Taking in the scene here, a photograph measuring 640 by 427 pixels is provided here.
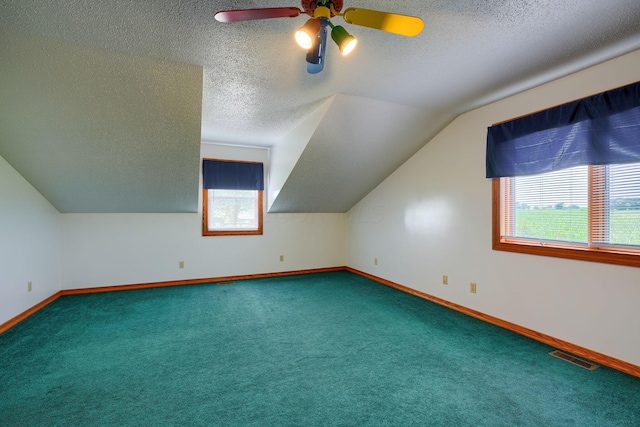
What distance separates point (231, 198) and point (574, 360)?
471cm

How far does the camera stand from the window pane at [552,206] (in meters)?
2.54

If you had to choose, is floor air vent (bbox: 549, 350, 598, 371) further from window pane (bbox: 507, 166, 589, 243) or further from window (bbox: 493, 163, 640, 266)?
window pane (bbox: 507, 166, 589, 243)

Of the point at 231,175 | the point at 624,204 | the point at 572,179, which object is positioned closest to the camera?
the point at 624,204

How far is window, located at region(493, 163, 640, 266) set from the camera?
224cm

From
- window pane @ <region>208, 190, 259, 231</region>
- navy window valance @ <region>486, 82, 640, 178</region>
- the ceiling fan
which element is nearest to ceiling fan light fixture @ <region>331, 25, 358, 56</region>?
the ceiling fan

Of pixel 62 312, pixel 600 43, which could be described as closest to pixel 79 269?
pixel 62 312

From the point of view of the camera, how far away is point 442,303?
12.0 ft

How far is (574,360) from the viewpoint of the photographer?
2.32 m

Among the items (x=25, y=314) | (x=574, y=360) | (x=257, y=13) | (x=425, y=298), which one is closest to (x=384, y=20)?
(x=257, y=13)

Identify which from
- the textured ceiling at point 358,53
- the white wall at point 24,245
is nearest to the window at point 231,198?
the textured ceiling at point 358,53

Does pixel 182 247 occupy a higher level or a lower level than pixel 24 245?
lower

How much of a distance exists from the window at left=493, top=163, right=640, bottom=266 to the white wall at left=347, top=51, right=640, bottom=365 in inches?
4.1

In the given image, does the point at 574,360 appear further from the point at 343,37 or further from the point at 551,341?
the point at 343,37

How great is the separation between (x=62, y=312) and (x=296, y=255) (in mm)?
3308
